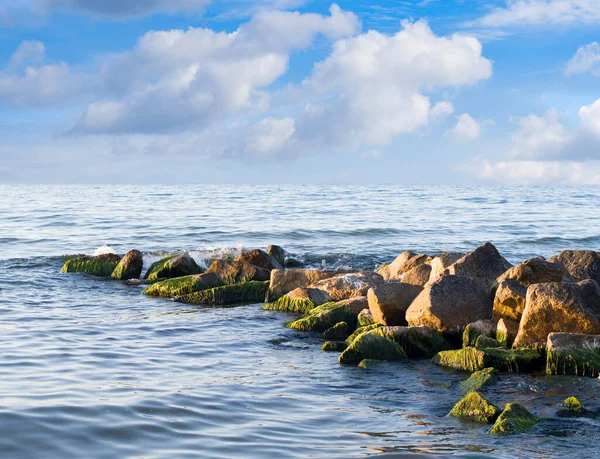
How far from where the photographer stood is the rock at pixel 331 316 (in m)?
11.4

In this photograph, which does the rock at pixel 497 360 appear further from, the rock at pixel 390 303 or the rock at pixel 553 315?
the rock at pixel 390 303

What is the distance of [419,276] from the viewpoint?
1288cm

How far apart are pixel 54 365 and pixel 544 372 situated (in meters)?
6.32

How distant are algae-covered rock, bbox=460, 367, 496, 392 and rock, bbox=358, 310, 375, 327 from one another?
9.68ft

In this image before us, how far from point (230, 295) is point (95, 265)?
18.3 ft

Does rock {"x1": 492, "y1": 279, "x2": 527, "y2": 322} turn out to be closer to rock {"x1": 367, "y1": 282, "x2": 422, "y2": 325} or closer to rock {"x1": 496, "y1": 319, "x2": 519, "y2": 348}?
rock {"x1": 496, "y1": 319, "x2": 519, "y2": 348}

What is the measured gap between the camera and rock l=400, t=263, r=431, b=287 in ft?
42.0

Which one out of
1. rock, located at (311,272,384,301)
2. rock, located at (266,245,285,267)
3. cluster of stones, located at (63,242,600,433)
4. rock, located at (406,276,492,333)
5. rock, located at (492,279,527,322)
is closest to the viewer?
cluster of stones, located at (63,242,600,433)

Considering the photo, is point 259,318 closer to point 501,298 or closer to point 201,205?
point 501,298

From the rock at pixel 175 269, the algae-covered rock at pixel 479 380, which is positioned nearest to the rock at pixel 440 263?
the algae-covered rock at pixel 479 380

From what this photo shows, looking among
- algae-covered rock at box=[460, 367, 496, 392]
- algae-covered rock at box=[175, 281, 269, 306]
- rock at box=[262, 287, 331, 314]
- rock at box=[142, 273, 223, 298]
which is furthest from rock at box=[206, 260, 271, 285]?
algae-covered rock at box=[460, 367, 496, 392]

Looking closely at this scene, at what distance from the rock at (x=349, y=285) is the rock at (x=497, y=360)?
3.86m

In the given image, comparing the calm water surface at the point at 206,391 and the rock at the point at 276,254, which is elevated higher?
the rock at the point at 276,254

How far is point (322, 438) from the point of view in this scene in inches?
250
